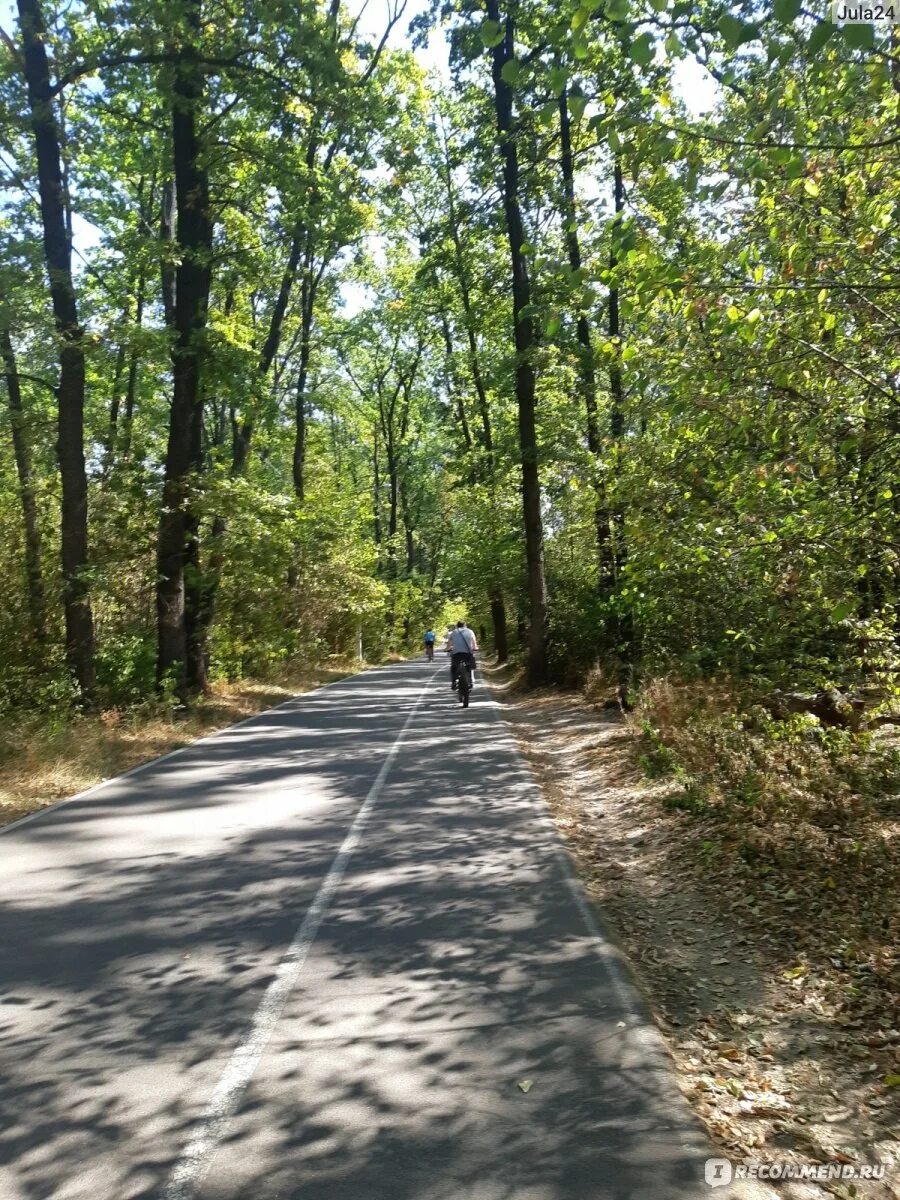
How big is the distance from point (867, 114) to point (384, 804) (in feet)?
25.4

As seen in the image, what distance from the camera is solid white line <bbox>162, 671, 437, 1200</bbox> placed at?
3.47m

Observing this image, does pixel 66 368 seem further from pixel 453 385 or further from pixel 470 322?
pixel 453 385

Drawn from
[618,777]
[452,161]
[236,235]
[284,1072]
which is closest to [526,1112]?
[284,1072]

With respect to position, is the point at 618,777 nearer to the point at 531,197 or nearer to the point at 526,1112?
the point at 526,1112

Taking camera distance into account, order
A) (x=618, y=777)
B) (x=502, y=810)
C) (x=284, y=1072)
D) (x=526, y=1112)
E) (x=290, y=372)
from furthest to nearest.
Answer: (x=290, y=372) → (x=618, y=777) → (x=502, y=810) → (x=284, y=1072) → (x=526, y=1112)

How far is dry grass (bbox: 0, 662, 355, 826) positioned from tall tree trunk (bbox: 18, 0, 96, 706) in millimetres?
1125

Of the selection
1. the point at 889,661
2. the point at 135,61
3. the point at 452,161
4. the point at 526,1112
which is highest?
the point at 452,161

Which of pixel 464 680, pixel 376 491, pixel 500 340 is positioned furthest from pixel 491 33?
pixel 376 491

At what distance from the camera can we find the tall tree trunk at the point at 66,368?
15008 millimetres

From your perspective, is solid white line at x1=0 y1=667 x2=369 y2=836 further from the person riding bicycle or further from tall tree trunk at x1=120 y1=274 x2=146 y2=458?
tall tree trunk at x1=120 y1=274 x2=146 y2=458

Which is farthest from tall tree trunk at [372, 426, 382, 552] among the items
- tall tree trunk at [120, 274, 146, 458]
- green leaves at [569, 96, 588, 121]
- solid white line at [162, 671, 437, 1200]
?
green leaves at [569, 96, 588, 121]

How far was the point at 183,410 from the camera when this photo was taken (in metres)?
18.3

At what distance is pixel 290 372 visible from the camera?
34.2m

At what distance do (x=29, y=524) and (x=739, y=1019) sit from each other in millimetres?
16432
